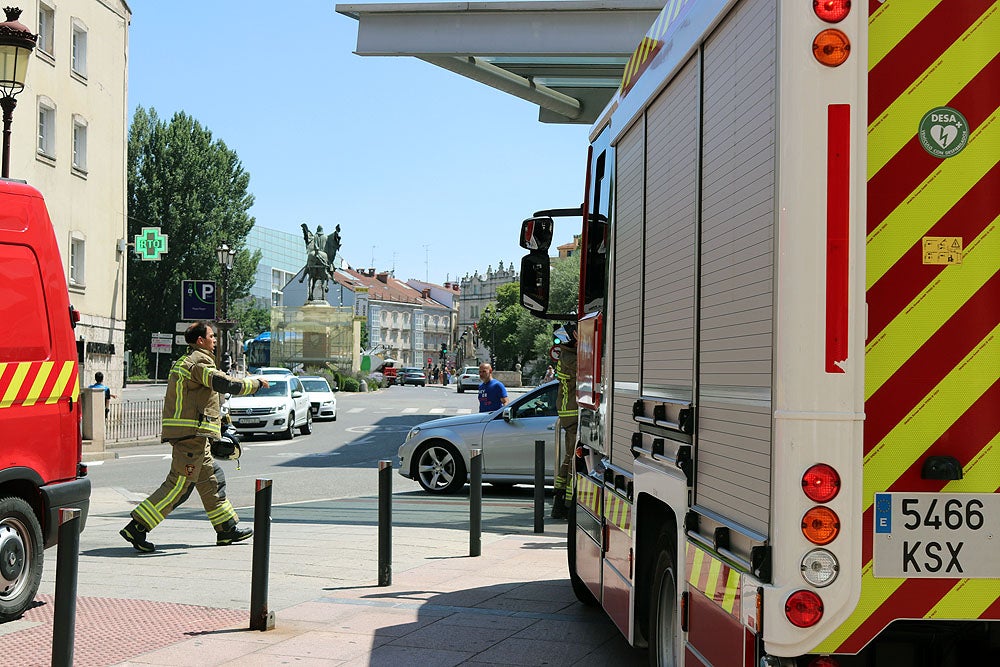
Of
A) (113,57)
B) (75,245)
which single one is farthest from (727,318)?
(113,57)

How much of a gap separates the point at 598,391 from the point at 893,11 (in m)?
3.33

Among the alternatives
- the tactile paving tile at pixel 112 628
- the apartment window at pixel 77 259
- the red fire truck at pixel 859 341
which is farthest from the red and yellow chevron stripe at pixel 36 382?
the apartment window at pixel 77 259

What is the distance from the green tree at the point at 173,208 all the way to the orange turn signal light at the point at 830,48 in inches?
2785

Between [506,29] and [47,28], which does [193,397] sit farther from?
[47,28]

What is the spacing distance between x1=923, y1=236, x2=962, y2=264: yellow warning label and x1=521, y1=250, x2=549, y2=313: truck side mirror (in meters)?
3.93

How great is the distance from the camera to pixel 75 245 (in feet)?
109

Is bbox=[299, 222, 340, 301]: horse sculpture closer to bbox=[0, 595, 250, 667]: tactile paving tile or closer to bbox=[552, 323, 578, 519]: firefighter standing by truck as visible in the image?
bbox=[552, 323, 578, 519]: firefighter standing by truck

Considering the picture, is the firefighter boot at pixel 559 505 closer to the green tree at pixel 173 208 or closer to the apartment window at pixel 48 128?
the apartment window at pixel 48 128

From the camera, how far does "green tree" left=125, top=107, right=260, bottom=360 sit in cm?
7256

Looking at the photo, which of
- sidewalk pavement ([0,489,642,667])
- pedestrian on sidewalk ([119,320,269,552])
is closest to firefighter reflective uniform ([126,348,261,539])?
pedestrian on sidewalk ([119,320,269,552])

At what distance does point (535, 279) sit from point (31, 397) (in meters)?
3.14

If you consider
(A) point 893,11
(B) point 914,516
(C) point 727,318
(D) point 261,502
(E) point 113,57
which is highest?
(E) point 113,57

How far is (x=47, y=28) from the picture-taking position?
31484 millimetres

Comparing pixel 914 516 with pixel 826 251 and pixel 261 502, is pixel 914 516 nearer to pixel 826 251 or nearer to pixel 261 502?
pixel 826 251
